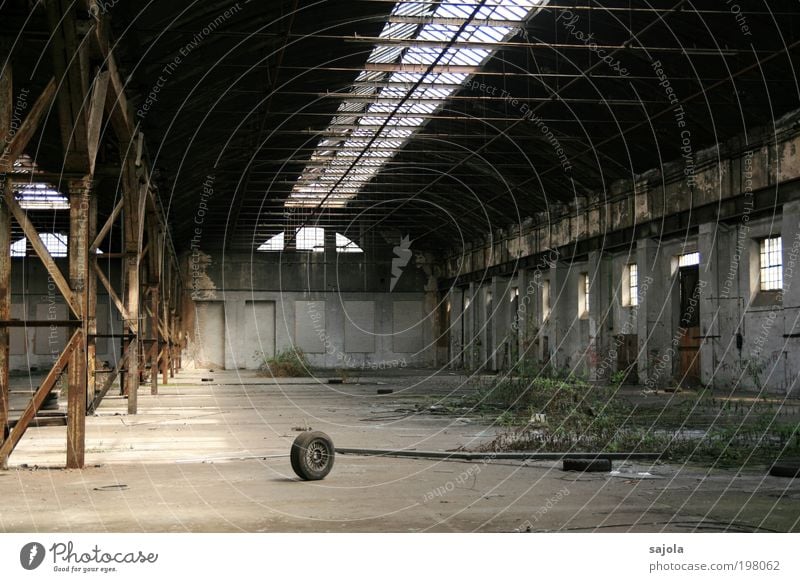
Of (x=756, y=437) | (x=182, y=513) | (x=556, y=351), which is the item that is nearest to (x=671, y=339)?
(x=556, y=351)

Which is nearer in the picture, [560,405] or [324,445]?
[324,445]

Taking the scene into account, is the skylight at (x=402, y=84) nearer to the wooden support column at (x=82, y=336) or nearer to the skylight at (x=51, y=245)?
the wooden support column at (x=82, y=336)

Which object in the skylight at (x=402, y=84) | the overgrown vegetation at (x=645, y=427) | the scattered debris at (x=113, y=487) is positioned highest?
the skylight at (x=402, y=84)

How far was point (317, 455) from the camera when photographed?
420 inches

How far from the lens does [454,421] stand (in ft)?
61.3

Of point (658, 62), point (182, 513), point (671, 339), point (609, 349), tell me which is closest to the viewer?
point (182, 513)

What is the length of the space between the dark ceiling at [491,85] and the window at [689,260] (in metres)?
2.95

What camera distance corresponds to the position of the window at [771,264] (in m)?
24.5

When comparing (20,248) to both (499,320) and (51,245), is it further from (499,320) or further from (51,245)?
(499,320)

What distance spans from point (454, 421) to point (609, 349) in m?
16.3

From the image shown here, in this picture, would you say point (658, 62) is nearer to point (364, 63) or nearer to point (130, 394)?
point (364, 63)

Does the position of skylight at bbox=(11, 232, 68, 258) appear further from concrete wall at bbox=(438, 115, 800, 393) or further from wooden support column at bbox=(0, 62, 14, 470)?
wooden support column at bbox=(0, 62, 14, 470)

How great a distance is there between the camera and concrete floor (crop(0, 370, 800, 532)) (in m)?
7.84

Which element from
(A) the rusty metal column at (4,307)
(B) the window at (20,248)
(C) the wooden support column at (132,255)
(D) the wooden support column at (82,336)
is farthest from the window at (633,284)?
Answer: (B) the window at (20,248)
